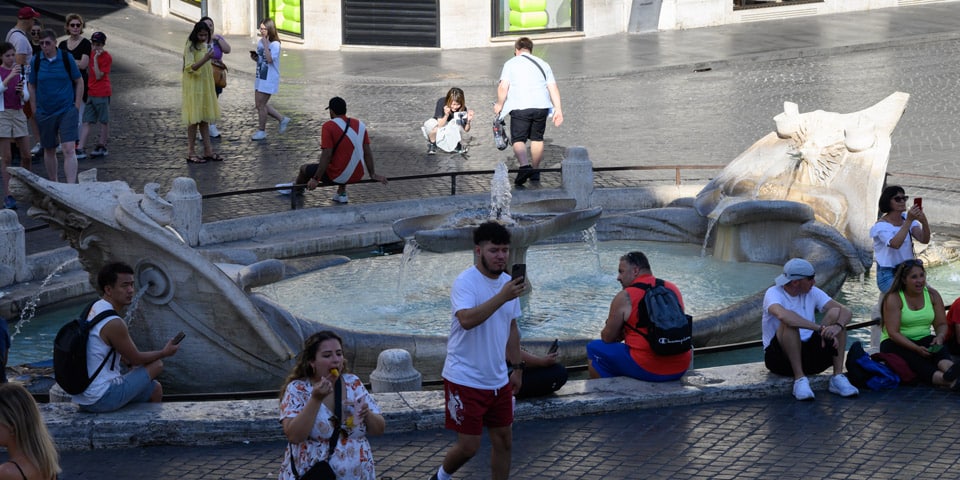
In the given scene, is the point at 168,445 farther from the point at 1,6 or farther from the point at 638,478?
the point at 1,6

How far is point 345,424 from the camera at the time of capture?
548 cm

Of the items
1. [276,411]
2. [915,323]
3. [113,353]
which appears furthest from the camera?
[915,323]

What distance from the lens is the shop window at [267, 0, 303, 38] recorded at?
25266 mm

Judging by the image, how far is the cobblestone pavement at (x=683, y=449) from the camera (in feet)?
22.0

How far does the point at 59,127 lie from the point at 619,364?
7.53m

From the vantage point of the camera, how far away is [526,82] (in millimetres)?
13797

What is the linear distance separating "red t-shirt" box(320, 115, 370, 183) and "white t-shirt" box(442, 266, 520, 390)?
6550 millimetres

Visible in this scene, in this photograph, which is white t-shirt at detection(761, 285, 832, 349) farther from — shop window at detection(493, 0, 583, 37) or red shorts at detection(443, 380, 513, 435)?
shop window at detection(493, 0, 583, 37)

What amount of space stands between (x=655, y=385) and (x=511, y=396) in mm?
1654

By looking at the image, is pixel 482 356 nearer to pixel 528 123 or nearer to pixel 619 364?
pixel 619 364

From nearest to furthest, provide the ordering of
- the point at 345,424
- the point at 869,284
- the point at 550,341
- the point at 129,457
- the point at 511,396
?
the point at 345,424 < the point at 511,396 < the point at 129,457 < the point at 550,341 < the point at 869,284

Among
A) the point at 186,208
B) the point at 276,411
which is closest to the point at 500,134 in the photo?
the point at 186,208

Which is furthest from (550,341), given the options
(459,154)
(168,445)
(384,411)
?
(459,154)

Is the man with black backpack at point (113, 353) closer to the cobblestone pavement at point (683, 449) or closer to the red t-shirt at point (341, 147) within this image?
the cobblestone pavement at point (683, 449)
